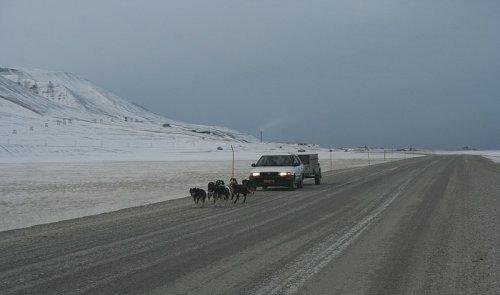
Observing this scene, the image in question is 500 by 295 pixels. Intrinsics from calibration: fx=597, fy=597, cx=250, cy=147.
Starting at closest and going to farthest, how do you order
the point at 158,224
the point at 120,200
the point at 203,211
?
1. the point at 158,224
2. the point at 203,211
3. the point at 120,200

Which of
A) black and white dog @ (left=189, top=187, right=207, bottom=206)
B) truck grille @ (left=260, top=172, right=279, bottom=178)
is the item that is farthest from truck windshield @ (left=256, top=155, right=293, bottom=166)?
black and white dog @ (left=189, top=187, right=207, bottom=206)

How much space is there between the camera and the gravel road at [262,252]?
25.1ft

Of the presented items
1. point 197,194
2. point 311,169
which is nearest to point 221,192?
point 197,194

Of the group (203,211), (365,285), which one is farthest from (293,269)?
(203,211)

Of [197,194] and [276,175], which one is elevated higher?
[276,175]

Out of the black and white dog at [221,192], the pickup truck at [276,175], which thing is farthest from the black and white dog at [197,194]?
the pickup truck at [276,175]

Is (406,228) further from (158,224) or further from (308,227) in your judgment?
(158,224)

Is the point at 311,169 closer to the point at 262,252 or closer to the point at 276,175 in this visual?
the point at 276,175

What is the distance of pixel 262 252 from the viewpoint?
9.99 m

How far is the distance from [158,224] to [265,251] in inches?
186

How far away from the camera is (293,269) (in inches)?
336

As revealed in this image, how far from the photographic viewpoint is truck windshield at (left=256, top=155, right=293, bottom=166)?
91.9ft

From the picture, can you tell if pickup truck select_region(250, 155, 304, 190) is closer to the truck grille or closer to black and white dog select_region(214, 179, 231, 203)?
the truck grille

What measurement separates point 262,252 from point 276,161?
727 inches
